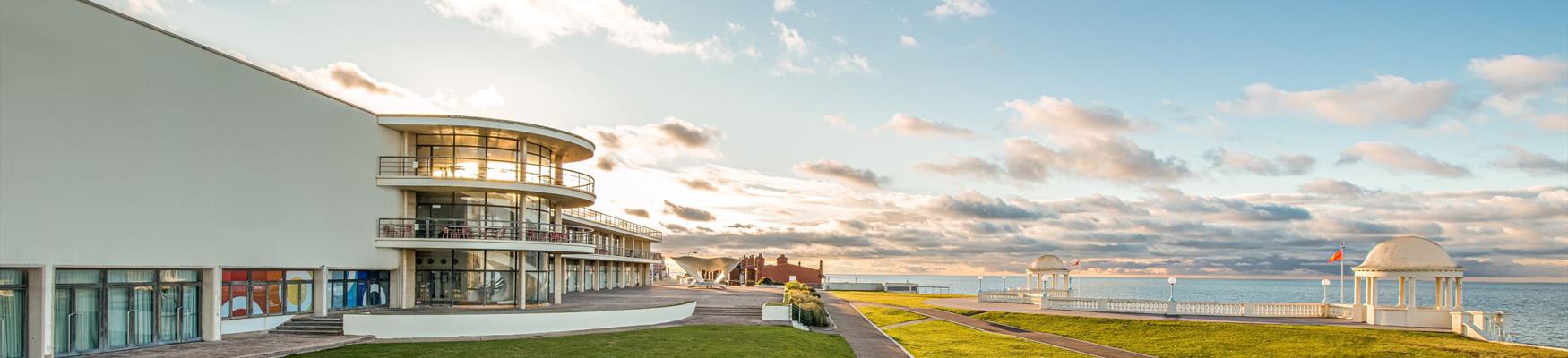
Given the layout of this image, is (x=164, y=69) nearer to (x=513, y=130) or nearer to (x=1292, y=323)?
(x=513, y=130)

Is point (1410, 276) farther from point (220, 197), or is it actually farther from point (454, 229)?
point (220, 197)

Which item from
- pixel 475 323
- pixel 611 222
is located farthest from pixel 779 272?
pixel 475 323

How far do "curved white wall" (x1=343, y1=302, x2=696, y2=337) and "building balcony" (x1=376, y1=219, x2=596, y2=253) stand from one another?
16.6ft

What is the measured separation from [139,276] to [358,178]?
9.00 metres

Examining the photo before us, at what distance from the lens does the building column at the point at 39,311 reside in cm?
1900

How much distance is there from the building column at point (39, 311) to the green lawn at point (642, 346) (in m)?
5.03

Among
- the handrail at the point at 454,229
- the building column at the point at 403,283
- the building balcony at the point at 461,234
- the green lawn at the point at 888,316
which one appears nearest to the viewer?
the building balcony at the point at 461,234

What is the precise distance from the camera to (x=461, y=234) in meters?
32.3

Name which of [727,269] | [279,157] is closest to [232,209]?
[279,157]

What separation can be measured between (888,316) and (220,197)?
32.4 m

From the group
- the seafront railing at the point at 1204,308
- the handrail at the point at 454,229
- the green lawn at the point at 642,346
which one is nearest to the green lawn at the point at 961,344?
the green lawn at the point at 642,346

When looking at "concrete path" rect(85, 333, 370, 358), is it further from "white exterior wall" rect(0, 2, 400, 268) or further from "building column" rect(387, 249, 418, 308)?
"building column" rect(387, 249, 418, 308)

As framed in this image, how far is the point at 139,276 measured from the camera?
873 inches

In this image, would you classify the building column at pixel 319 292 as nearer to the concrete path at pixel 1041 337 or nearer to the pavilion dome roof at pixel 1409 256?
the concrete path at pixel 1041 337
